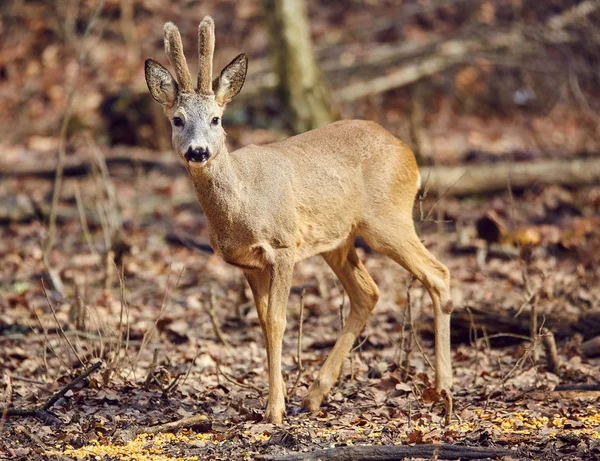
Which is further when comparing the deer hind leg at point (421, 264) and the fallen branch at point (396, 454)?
the deer hind leg at point (421, 264)

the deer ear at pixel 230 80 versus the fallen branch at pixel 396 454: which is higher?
the deer ear at pixel 230 80

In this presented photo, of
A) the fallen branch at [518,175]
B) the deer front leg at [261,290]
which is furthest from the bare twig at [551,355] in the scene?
the fallen branch at [518,175]

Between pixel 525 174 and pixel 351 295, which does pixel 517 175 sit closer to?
pixel 525 174

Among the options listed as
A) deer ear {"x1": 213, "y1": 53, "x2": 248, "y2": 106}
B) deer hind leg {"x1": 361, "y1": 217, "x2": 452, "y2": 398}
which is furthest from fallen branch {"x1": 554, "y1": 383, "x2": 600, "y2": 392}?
deer ear {"x1": 213, "y1": 53, "x2": 248, "y2": 106}

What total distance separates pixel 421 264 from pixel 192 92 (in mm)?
2124

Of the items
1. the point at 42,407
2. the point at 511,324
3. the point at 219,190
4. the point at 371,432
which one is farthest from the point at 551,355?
the point at 42,407

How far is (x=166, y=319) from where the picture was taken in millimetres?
8508

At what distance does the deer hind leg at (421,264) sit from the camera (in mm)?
6707

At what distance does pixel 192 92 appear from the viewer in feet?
19.8

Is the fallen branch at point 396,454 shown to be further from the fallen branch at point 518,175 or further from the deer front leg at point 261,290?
the fallen branch at point 518,175

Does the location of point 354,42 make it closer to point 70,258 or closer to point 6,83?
point 6,83

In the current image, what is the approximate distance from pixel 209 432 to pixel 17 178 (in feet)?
29.3

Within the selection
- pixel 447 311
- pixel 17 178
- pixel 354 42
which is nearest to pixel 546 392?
pixel 447 311

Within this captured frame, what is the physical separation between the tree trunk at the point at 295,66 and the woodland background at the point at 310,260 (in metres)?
0.03
